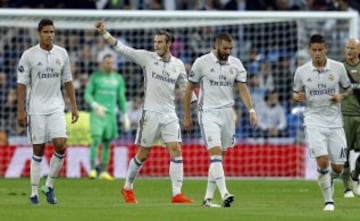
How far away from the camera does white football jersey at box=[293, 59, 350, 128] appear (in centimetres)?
1861

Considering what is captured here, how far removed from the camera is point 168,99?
20453 mm

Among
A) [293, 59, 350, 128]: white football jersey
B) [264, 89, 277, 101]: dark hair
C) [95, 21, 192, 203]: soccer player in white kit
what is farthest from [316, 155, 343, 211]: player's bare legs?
[264, 89, 277, 101]: dark hair

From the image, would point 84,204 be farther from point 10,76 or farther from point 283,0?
point 283,0

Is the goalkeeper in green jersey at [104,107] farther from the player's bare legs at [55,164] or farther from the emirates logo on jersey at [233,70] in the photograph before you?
the emirates logo on jersey at [233,70]

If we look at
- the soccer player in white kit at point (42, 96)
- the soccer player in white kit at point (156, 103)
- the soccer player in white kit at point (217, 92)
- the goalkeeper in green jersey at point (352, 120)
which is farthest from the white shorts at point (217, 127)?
the goalkeeper in green jersey at point (352, 120)

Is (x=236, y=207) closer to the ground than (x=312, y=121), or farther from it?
closer to the ground

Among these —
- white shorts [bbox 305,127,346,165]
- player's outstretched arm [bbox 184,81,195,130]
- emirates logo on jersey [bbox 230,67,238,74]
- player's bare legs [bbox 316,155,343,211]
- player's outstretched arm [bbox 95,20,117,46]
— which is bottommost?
player's bare legs [bbox 316,155,343,211]

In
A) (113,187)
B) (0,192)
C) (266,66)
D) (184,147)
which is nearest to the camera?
(0,192)

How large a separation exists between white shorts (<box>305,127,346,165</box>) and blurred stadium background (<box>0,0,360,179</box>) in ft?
35.3

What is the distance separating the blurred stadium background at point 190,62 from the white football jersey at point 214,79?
33.5 feet

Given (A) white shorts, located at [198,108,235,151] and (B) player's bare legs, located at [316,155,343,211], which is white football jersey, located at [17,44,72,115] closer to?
(A) white shorts, located at [198,108,235,151]

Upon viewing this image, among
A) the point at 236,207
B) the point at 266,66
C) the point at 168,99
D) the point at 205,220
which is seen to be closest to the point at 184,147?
the point at 266,66

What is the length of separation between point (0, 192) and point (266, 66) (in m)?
10.7

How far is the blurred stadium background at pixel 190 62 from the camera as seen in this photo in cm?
2972
